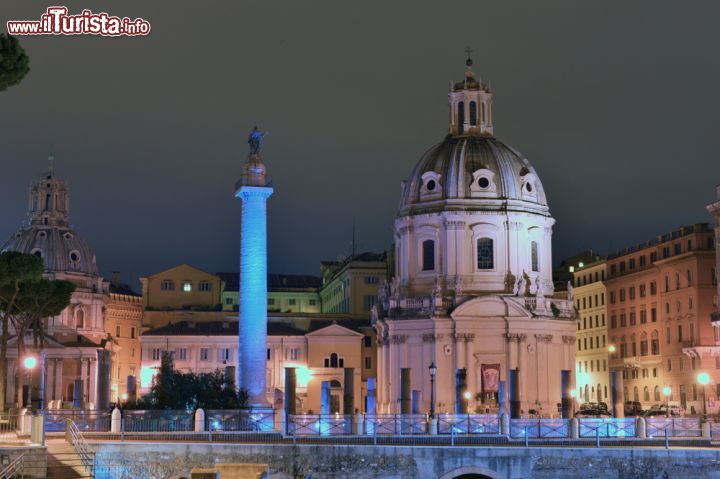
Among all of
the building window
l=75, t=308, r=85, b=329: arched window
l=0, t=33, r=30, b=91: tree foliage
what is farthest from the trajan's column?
l=75, t=308, r=85, b=329: arched window

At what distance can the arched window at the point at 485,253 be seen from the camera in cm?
10562

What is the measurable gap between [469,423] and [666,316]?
63101 mm

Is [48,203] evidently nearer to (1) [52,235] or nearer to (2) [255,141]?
(1) [52,235]

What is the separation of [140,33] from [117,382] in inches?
3867

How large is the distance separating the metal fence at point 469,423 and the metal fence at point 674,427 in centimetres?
695

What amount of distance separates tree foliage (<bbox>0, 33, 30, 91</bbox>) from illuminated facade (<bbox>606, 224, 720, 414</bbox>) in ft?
235

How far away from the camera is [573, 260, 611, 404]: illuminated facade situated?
13550 cm

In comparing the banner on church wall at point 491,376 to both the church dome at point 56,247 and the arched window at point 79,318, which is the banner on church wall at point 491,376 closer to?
the arched window at point 79,318

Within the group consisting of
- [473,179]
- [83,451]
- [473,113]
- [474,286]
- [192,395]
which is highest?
[473,113]

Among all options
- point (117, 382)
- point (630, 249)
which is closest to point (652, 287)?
point (630, 249)

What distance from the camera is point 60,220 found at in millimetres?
158000

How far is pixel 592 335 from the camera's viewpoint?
461 feet

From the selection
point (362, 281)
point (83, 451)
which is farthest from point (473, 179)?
point (83, 451)

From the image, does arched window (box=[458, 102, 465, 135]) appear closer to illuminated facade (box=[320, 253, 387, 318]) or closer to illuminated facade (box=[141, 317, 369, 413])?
illuminated facade (box=[141, 317, 369, 413])
